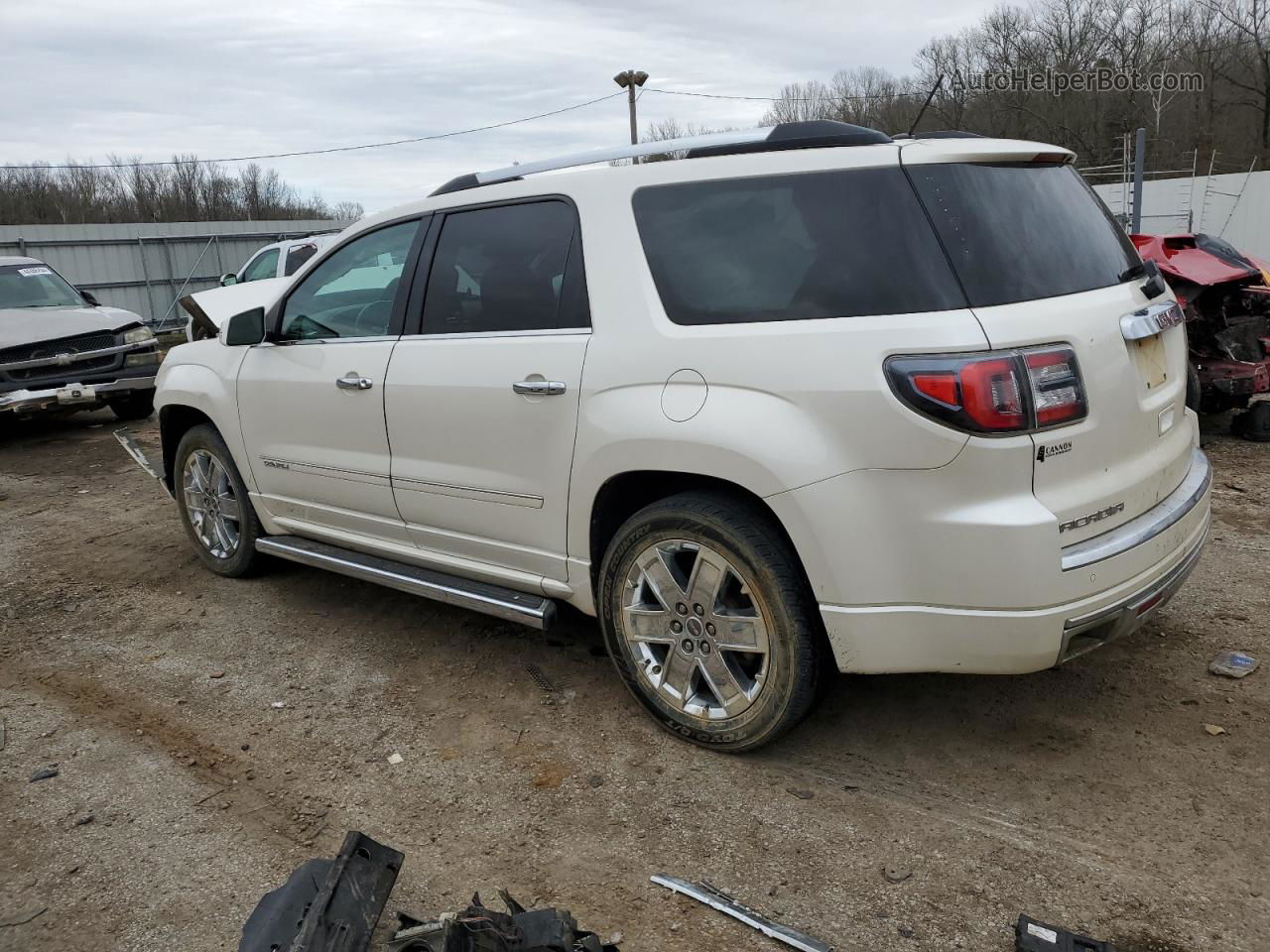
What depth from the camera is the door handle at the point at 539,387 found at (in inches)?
134

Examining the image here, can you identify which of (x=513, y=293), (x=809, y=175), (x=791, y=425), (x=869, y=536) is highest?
(x=809, y=175)

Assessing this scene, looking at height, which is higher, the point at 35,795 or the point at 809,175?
the point at 809,175

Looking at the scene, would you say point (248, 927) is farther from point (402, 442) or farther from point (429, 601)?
point (429, 601)

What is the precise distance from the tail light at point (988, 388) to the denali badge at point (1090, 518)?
0.27 metres

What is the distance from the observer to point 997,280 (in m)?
2.77

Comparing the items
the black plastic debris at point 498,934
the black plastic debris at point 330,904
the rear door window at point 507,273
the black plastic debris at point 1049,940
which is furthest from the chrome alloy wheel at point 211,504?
the black plastic debris at point 1049,940

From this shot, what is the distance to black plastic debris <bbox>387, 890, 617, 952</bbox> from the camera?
2.21 metres

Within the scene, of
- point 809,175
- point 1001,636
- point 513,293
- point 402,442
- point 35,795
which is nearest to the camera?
point 1001,636

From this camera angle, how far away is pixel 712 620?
10.4 feet

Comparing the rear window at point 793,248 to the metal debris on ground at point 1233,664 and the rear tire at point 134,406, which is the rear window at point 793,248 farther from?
the rear tire at point 134,406

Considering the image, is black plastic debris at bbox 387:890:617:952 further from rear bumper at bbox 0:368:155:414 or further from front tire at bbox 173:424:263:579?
rear bumper at bbox 0:368:155:414

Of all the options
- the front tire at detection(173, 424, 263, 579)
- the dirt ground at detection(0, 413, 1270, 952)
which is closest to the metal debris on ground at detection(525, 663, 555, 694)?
the dirt ground at detection(0, 413, 1270, 952)

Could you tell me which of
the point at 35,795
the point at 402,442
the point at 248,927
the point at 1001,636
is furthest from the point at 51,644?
the point at 1001,636

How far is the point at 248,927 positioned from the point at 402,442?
78.3 inches
